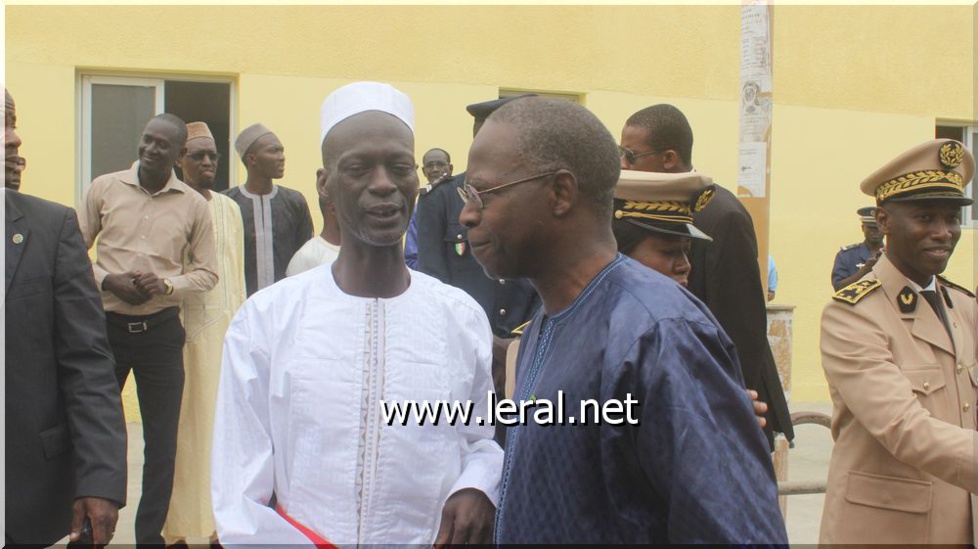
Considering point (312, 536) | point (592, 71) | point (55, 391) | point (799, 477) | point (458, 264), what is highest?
point (592, 71)

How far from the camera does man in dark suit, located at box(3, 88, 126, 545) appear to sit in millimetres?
3164

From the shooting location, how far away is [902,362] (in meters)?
3.60

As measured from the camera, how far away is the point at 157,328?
551cm

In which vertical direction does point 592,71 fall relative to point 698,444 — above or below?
above

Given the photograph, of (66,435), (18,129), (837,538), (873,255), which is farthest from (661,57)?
(66,435)

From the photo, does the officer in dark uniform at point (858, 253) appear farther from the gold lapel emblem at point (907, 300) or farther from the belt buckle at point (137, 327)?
the belt buckle at point (137, 327)

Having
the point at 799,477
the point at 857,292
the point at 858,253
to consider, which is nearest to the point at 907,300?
the point at 857,292

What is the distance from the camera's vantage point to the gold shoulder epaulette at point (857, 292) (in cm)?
366

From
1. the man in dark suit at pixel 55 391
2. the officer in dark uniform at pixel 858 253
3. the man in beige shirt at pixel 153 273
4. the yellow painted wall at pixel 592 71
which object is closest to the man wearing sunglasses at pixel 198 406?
the man in beige shirt at pixel 153 273

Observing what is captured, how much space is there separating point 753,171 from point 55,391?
14.5ft

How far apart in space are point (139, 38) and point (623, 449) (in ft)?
24.6

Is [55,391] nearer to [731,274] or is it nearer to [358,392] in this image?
[358,392]

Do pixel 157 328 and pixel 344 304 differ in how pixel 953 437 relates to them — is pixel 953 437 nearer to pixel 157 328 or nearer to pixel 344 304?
pixel 344 304

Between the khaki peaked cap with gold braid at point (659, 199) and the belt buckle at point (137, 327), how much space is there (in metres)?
3.10
